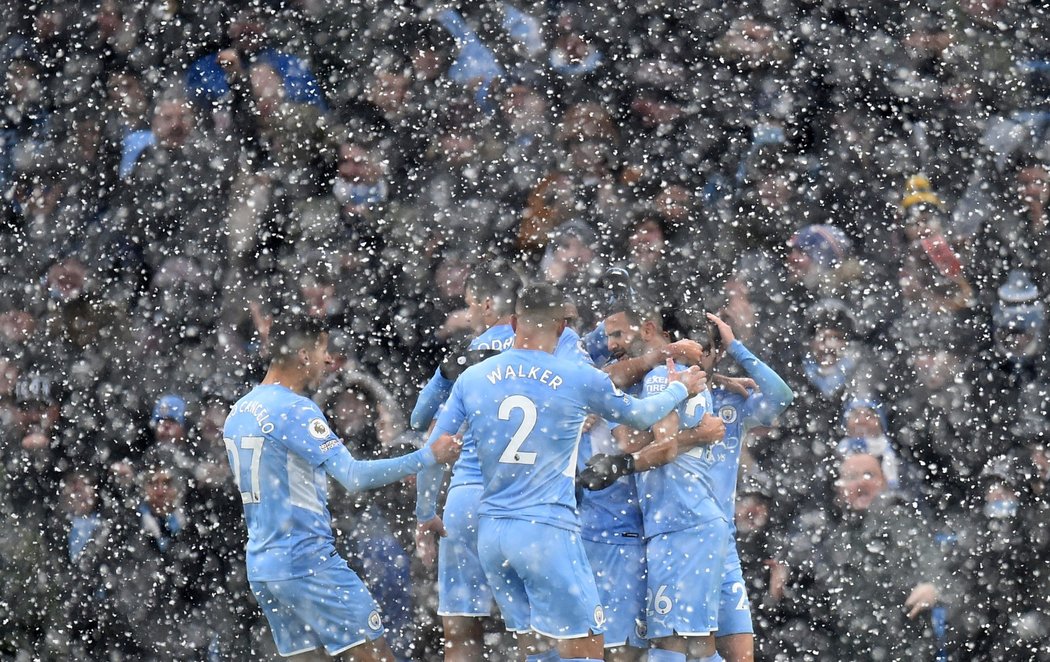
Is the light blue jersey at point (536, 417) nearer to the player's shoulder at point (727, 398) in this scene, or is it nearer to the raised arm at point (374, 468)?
the raised arm at point (374, 468)

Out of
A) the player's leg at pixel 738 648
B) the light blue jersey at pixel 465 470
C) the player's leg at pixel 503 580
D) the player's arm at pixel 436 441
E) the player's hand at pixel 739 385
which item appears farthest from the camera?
the player's hand at pixel 739 385

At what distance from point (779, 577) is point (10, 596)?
14.2 ft

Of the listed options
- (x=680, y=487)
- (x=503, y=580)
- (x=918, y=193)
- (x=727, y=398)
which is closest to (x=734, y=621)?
(x=680, y=487)

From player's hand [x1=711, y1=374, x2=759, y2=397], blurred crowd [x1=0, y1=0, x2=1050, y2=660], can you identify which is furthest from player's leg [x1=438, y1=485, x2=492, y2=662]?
player's hand [x1=711, y1=374, x2=759, y2=397]

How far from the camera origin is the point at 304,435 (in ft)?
17.0

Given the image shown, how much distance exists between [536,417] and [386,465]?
0.63 meters

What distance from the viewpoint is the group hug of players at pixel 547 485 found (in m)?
5.11

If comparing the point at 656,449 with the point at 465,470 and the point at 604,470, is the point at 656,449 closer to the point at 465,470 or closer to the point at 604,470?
the point at 604,470

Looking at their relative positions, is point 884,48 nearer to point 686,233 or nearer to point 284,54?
point 686,233

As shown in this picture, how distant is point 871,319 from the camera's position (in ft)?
24.2

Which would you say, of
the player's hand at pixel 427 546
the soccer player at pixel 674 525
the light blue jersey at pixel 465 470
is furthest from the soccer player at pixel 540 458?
the player's hand at pixel 427 546

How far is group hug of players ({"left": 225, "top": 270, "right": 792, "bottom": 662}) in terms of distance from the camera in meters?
5.11

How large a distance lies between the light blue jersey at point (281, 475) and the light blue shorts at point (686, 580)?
4.58ft

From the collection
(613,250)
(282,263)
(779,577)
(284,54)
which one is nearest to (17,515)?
(282,263)
